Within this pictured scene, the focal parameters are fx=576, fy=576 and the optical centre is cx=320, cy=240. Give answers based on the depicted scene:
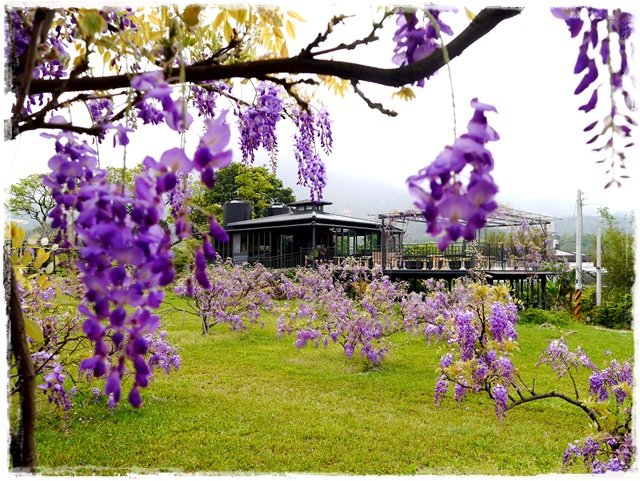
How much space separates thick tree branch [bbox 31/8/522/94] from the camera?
2.03ft

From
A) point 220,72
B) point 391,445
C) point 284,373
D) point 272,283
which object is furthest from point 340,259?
point 220,72

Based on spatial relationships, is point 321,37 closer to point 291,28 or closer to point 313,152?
point 291,28

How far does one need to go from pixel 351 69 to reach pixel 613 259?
5452 millimetres

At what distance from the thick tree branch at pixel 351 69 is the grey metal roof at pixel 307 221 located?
6303 millimetres

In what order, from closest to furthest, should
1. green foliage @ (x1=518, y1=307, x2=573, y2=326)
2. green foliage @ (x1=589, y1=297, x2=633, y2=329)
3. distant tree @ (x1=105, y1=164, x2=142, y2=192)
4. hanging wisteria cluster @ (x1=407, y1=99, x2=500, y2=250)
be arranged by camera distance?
1. hanging wisteria cluster @ (x1=407, y1=99, x2=500, y2=250)
2. distant tree @ (x1=105, y1=164, x2=142, y2=192)
3. green foliage @ (x1=589, y1=297, x2=633, y2=329)
4. green foliage @ (x1=518, y1=307, x2=573, y2=326)

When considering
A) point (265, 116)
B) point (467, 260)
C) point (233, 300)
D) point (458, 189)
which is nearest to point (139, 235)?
point (458, 189)

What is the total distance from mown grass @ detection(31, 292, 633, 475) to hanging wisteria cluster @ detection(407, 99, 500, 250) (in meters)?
1.90

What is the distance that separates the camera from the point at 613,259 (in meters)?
5.36

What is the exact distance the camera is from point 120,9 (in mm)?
1192

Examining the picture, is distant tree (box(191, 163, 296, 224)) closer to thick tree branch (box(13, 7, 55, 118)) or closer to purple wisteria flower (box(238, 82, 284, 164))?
purple wisteria flower (box(238, 82, 284, 164))

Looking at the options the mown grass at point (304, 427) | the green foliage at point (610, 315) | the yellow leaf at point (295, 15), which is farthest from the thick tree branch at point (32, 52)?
the green foliage at point (610, 315)

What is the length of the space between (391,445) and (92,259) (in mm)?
2159

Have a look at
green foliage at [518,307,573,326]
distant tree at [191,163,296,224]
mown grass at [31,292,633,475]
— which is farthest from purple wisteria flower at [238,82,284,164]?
distant tree at [191,163,296,224]

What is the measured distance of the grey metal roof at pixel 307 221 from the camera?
716 cm
